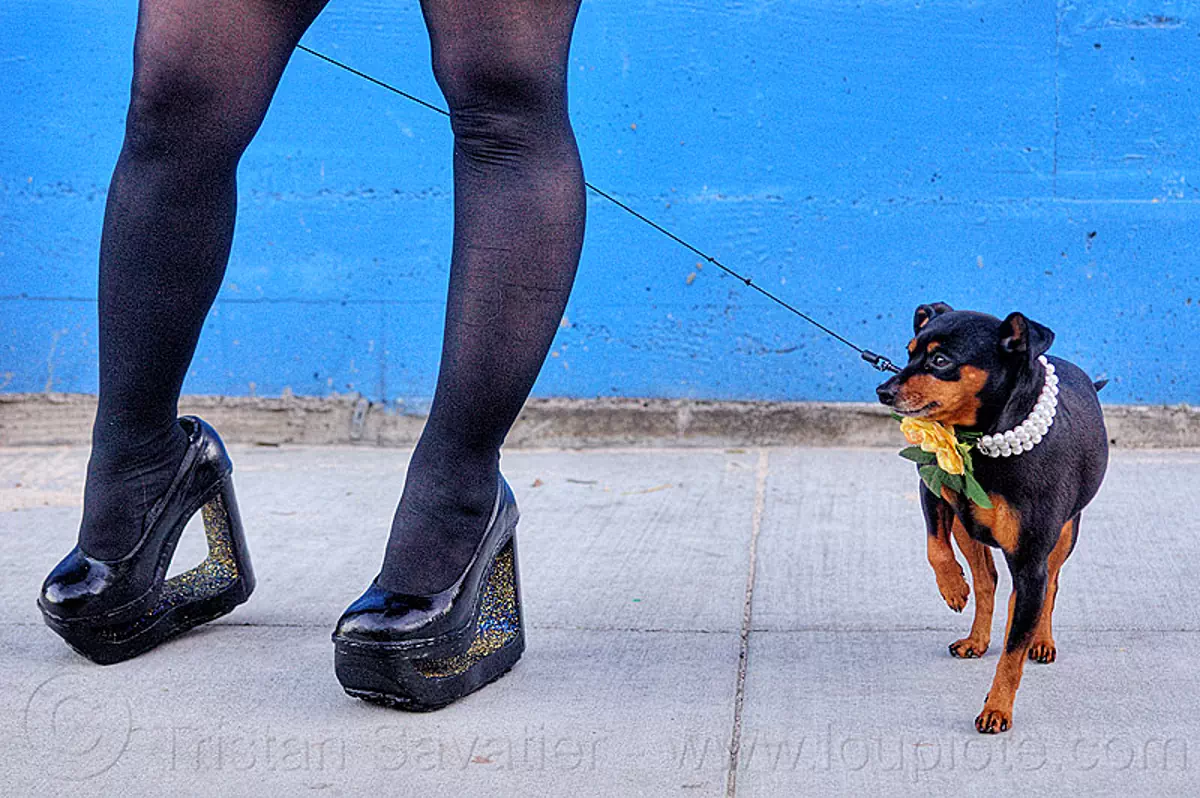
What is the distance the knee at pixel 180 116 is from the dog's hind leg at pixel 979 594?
4.27 ft

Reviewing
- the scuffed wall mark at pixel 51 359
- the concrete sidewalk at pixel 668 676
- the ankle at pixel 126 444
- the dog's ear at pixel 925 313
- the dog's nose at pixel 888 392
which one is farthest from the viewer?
the scuffed wall mark at pixel 51 359

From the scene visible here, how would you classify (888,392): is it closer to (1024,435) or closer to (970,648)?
(1024,435)

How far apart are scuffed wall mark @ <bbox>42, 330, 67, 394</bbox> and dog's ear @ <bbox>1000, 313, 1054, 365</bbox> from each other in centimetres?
303

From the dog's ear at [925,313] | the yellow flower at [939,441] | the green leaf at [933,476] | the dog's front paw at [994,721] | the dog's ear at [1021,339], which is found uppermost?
the dog's ear at [1021,339]

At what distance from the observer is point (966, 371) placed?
1.91 m

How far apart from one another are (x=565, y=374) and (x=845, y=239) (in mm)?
910

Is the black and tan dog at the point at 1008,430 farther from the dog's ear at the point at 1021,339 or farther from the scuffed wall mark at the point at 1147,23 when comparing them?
the scuffed wall mark at the point at 1147,23

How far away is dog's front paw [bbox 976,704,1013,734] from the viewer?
187 cm

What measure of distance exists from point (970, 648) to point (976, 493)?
417 mm

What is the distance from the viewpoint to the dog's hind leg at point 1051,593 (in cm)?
212

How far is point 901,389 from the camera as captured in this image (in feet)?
6.26

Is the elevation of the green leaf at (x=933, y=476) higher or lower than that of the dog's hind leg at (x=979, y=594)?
higher

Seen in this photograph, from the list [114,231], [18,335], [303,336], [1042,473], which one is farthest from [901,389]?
[18,335]

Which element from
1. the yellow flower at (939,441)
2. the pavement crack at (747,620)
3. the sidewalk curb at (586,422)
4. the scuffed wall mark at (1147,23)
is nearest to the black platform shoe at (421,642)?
the pavement crack at (747,620)
